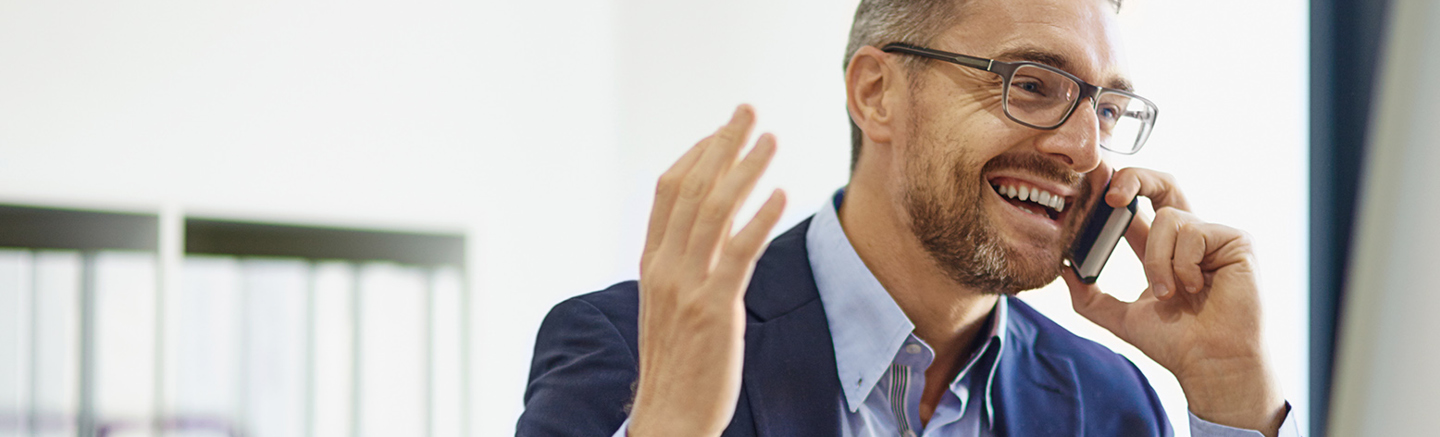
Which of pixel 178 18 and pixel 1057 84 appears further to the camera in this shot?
pixel 178 18

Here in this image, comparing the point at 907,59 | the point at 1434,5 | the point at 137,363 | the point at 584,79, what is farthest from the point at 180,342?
the point at 1434,5

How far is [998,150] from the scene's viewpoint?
125cm

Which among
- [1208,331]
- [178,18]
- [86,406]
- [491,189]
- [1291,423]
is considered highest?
[178,18]

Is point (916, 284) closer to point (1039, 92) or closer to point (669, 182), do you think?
point (1039, 92)

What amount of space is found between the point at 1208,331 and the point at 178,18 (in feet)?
7.42

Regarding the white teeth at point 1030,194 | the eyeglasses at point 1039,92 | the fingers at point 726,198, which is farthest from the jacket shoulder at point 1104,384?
the fingers at point 726,198

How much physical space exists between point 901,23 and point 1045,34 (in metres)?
0.20

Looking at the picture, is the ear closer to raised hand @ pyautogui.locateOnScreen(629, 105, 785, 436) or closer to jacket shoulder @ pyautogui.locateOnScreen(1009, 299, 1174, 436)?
jacket shoulder @ pyautogui.locateOnScreen(1009, 299, 1174, 436)

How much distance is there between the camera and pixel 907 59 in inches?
53.5

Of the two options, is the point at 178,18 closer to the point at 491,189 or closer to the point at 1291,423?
the point at 491,189

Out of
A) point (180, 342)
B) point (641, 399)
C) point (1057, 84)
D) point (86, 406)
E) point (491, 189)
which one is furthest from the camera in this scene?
point (491, 189)

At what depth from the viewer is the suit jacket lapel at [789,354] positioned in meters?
1.16

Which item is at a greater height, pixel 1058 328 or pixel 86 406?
pixel 1058 328

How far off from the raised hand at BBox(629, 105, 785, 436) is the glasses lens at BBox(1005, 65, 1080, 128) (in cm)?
51
